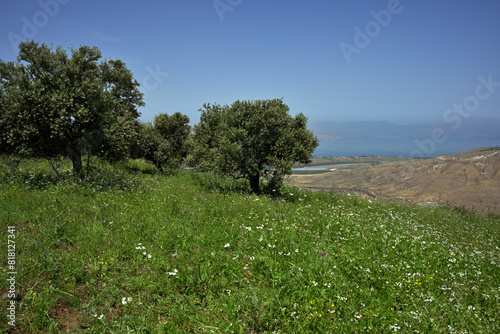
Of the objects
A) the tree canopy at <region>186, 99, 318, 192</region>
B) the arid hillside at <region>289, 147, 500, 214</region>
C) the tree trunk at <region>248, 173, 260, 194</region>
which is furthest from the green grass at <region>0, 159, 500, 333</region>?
the arid hillside at <region>289, 147, 500, 214</region>

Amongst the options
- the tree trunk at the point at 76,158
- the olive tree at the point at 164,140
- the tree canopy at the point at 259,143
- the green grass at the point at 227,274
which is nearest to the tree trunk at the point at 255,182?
the tree canopy at the point at 259,143

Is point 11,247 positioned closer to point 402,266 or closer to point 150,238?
point 150,238

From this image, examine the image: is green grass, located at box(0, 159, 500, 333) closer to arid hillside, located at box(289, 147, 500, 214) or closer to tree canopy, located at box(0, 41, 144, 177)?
tree canopy, located at box(0, 41, 144, 177)

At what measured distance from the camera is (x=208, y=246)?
6680 millimetres

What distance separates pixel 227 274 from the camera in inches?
223

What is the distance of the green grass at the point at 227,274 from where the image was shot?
4371 millimetres

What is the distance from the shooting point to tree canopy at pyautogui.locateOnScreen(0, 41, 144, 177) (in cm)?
→ 1184

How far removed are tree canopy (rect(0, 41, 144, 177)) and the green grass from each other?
4129 millimetres

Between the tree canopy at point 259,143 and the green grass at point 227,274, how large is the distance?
5871mm

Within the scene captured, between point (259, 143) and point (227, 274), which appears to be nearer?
point (227, 274)

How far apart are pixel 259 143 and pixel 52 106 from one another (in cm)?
1115

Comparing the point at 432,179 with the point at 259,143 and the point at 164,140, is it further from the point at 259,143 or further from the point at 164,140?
the point at 164,140

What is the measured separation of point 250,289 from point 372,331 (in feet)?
7.77

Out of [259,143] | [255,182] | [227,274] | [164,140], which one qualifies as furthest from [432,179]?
[227,274]
